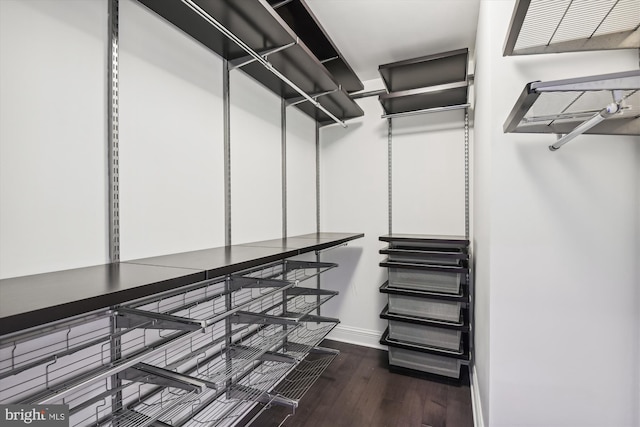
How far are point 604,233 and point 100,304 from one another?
1.59 m

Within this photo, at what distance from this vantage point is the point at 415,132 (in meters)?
2.65

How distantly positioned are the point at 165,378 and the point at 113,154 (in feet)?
2.68

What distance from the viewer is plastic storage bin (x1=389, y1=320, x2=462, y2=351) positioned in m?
2.13

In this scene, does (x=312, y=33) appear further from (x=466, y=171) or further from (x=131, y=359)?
(x=131, y=359)

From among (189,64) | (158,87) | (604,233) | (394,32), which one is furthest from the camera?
(394,32)

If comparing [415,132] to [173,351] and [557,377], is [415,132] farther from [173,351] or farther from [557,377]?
[173,351]

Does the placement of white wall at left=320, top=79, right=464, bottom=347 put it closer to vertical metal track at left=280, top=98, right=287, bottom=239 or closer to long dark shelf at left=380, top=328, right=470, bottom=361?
long dark shelf at left=380, top=328, right=470, bottom=361

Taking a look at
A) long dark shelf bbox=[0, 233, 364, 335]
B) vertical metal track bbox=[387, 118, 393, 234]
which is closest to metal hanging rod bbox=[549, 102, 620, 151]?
long dark shelf bbox=[0, 233, 364, 335]

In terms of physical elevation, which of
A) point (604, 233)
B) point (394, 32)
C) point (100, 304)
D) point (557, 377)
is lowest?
point (557, 377)

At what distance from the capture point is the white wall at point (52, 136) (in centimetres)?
88

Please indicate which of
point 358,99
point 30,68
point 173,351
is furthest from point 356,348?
point 30,68

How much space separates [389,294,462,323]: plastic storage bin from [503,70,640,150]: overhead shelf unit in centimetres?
136

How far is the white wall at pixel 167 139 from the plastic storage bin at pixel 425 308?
4.58 ft

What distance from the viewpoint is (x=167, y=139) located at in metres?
1.37
